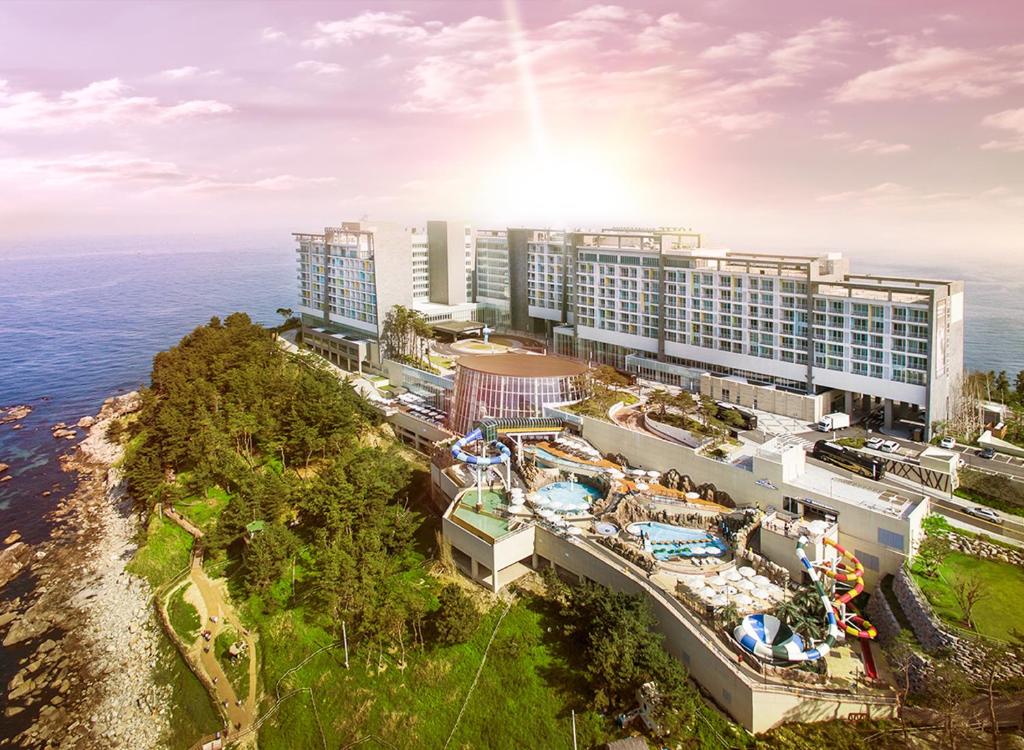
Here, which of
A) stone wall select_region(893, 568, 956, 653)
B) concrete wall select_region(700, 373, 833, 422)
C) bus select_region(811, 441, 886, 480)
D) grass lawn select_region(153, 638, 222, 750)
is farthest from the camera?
concrete wall select_region(700, 373, 833, 422)

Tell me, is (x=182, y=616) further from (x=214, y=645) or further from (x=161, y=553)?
(x=161, y=553)

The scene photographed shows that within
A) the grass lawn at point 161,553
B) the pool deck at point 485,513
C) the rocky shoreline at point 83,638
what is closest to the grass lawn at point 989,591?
the pool deck at point 485,513

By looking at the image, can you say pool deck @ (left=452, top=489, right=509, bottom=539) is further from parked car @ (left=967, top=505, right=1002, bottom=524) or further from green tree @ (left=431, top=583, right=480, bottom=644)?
parked car @ (left=967, top=505, right=1002, bottom=524)

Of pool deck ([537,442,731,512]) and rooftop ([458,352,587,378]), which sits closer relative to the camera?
pool deck ([537,442,731,512])

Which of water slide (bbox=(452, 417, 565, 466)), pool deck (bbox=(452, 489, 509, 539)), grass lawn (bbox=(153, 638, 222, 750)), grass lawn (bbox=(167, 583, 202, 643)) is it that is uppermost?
water slide (bbox=(452, 417, 565, 466))

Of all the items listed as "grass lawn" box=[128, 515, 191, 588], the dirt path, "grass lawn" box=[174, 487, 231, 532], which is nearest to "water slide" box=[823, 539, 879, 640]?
the dirt path

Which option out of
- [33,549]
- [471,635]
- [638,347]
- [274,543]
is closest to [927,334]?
[638,347]

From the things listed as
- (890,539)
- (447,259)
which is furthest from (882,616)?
(447,259)
